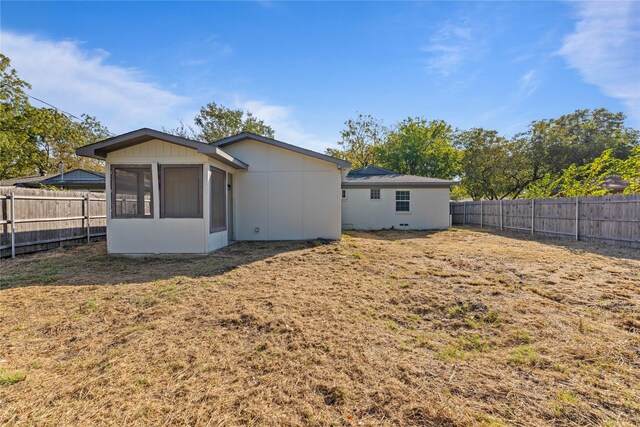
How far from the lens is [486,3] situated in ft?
24.7

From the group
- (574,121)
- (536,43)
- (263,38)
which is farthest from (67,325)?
(574,121)

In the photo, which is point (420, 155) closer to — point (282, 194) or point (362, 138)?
point (362, 138)

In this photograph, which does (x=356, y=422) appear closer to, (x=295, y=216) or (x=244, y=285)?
(x=244, y=285)

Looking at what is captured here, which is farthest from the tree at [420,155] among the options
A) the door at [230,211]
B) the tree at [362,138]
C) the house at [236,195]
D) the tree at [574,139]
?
the door at [230,211]

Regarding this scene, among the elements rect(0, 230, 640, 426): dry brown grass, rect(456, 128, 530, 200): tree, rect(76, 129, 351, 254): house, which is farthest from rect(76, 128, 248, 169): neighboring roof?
rect(456, 128, 530, 200): tree

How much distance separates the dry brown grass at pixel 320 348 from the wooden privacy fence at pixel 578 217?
185 inches

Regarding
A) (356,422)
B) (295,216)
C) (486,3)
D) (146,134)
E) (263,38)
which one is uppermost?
(263,38)

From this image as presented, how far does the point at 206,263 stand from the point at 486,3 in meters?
9.37

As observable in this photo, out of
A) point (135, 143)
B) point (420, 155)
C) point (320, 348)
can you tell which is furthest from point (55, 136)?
point (320, 348)

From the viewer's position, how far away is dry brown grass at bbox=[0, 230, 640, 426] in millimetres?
1946

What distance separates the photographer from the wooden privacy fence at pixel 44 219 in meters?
7.11

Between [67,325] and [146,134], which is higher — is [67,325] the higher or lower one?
the lower one

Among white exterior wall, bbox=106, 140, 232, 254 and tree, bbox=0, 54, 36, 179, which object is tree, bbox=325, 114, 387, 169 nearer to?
white exterior wall, bbox=106, 140, 232, 254

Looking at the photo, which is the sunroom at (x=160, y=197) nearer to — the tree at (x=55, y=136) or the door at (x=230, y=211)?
the door at (x=230, y=211)
